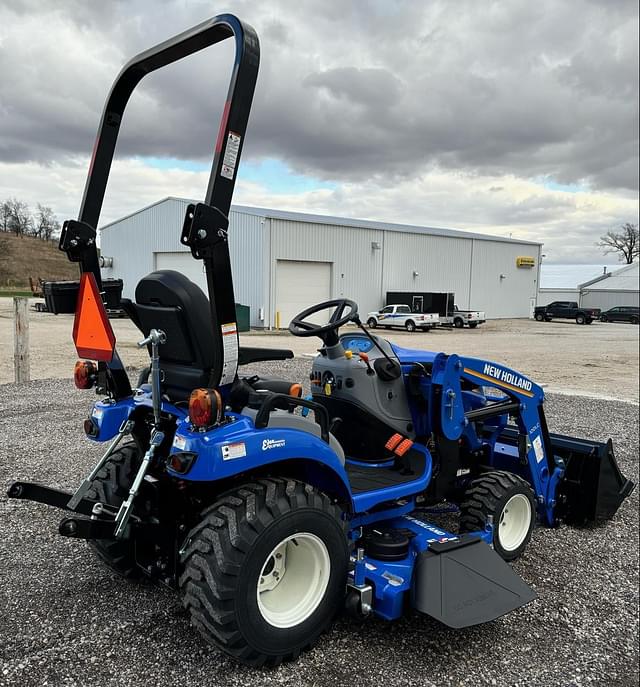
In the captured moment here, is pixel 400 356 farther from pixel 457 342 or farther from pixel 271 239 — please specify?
pixel 271 239

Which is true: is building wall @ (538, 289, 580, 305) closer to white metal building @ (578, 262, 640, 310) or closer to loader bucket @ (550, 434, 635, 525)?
white metal building @ (578, 262, 640, 310)

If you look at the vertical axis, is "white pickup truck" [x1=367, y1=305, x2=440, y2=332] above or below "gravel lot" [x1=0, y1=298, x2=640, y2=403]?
above

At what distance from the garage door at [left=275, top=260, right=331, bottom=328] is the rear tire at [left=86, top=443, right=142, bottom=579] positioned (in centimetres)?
2358

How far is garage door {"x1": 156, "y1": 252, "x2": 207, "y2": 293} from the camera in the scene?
27.5 m

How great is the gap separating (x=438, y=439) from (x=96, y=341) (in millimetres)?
2070

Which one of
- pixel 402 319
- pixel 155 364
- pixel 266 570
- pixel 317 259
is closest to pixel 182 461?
pixel 155 364

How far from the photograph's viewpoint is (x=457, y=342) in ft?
73.6

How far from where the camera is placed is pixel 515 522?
157 inches

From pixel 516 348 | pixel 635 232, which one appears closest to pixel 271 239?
pixel 516 348

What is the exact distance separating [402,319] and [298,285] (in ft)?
16.5

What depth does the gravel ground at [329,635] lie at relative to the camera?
2.67 m

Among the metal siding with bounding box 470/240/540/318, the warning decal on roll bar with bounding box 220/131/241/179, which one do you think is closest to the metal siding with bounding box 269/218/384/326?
the metal siding with bounding box 470/240/540/318

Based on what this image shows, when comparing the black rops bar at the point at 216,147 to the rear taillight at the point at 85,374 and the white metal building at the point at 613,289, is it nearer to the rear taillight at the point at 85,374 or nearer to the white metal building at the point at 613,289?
the rear taillight at the point at 85,374

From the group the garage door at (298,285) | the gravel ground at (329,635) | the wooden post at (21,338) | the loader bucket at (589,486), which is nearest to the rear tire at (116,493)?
the gravel ground at (329,635)
